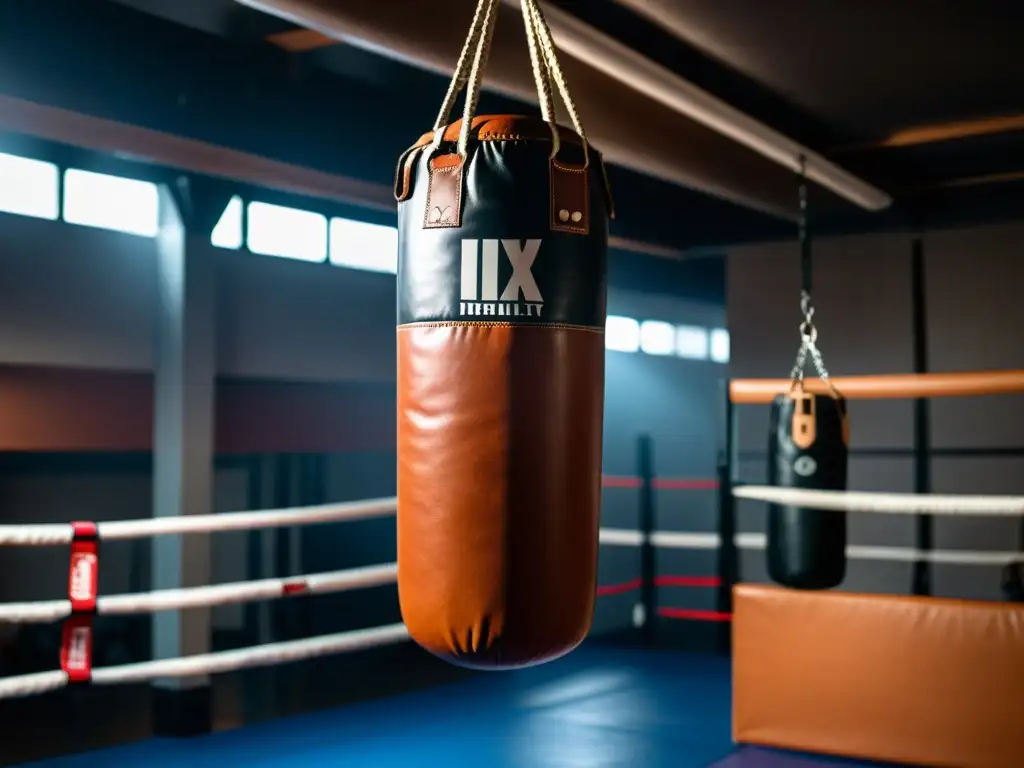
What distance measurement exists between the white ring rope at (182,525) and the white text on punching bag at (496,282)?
2507mm

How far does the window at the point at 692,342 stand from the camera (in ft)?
31.2

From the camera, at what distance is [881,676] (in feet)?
11.6

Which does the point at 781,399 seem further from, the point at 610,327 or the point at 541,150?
the point at 610,327

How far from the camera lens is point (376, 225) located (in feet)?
21.2

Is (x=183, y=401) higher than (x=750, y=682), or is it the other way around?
(x=183, y=401)

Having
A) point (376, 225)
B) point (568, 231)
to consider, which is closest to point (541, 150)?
point (568, 231)

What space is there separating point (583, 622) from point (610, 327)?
6459 mm

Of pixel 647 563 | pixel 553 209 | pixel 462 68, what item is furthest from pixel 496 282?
pixel 647 563

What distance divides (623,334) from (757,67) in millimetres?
4594

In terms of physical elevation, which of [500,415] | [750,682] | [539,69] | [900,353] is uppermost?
[539,69]

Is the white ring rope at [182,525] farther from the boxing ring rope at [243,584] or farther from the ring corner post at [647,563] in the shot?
the ring corner post at [647,563]

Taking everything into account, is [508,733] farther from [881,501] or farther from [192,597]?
[881,501]

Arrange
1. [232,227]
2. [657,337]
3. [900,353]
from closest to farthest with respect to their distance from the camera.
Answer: [232,227] < [900,353] < [657,337]

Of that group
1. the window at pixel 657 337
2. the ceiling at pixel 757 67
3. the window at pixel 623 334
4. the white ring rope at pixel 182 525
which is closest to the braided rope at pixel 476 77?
the ceiling at pixel 757 67
